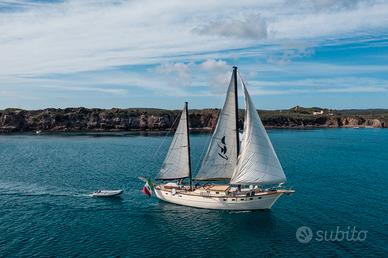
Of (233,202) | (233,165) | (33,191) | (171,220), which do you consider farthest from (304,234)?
(33,191)

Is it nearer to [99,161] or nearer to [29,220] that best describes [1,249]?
[29,220]

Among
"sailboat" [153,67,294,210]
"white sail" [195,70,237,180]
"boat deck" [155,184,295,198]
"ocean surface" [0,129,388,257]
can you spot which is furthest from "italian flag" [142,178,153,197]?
"white sail" [195,70,237,180]

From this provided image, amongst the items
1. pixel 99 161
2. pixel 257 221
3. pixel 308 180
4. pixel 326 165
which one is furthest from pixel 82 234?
pixel 326 165
